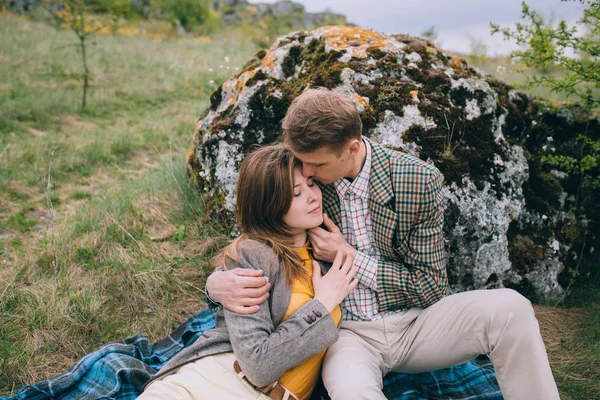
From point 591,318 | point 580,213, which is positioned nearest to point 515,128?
point 580,213

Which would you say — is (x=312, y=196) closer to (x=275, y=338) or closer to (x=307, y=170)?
(x=307, y=170)

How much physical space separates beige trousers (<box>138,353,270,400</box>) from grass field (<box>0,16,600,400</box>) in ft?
3.68

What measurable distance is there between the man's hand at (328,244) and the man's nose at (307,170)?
32 centimetres

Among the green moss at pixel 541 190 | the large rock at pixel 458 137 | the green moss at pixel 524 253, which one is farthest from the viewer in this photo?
the green moss at pixel 541 190

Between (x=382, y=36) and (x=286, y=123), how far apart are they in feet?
6.76

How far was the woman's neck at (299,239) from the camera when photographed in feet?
8.52

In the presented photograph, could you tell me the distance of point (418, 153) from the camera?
11.0 ft

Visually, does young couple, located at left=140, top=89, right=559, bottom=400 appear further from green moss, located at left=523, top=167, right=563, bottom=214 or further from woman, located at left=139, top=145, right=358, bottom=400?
green moss, located at left=523, top=167, right=563, bottom=214

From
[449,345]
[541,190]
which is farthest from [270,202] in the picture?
[541,190]

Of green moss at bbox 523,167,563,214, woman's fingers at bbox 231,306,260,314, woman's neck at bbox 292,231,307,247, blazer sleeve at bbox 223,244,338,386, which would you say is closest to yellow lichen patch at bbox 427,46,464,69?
green moss at bbox 523,167,563,214

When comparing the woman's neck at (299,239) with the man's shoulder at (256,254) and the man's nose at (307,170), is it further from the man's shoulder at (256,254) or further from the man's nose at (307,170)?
the man's nose at (307,170)

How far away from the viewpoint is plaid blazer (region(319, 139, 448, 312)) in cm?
248

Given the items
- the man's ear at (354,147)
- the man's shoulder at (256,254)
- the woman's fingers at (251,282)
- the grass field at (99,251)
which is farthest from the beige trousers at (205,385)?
the man's ear at (354,147)

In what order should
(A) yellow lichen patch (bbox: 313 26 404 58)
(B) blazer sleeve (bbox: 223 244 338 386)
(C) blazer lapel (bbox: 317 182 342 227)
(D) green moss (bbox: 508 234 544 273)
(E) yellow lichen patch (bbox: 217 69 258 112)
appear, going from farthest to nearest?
(E) yellow lichen patch (bbox: 217 69 258 112)
(A) yellow lichen patch (bbox: 313 26 404 58)
(D) green moss (bbox: 508 234 544 273)
(C) blazer lapel (bbox: 317 182 342 227)
(B) blazer sleeve (bbox: 223 244 338 386)
